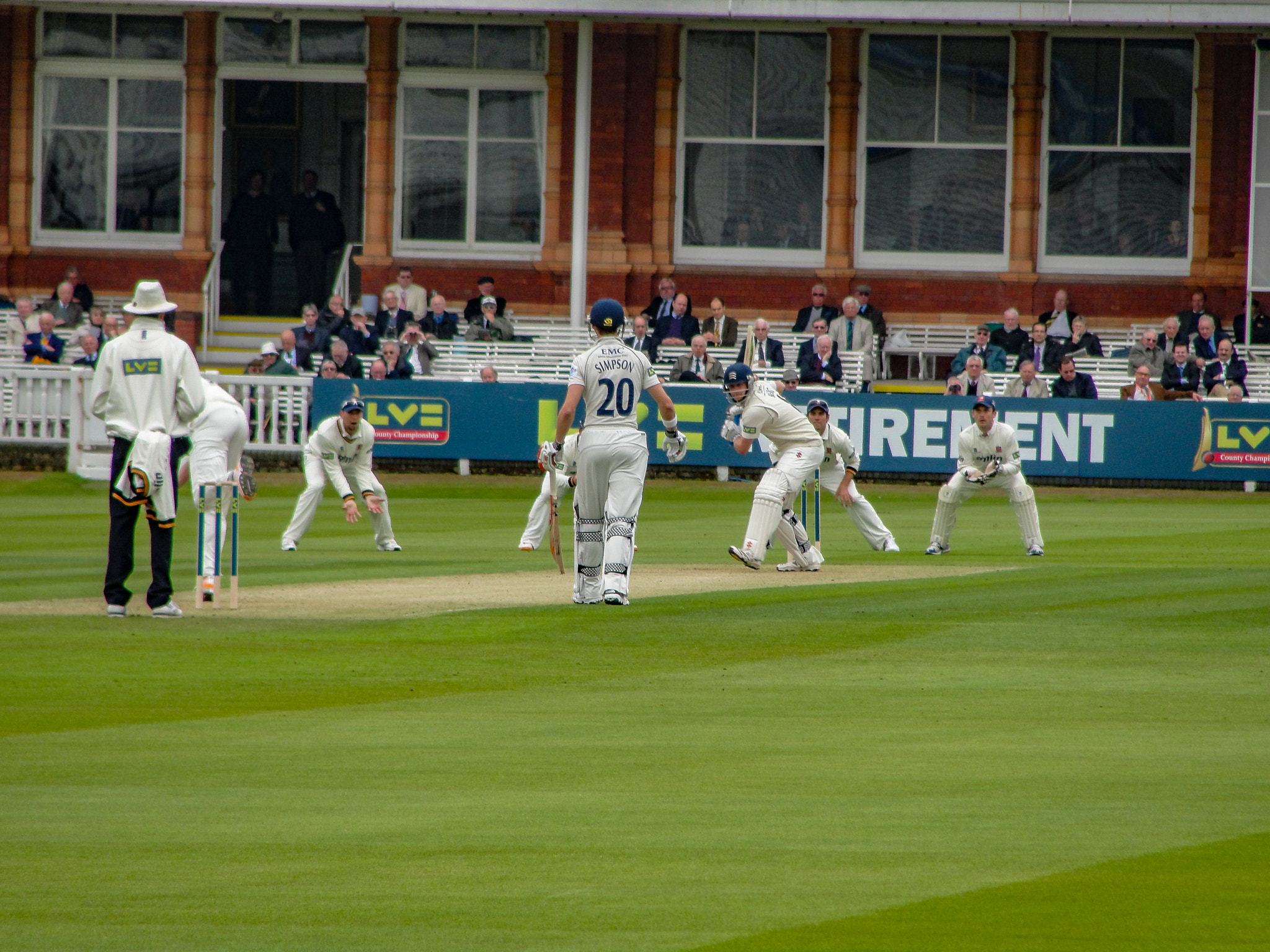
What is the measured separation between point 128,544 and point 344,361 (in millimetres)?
15331

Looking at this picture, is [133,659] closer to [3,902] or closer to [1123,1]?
[3,902]

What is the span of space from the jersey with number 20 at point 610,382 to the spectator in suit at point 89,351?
54.6ft

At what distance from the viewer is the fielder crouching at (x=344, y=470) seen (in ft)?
59.6

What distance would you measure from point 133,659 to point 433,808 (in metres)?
4.12

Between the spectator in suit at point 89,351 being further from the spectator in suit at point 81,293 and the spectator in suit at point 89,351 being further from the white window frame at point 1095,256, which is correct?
the white window frame at point 1095,256

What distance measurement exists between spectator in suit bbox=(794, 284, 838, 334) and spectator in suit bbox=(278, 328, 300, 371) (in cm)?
792

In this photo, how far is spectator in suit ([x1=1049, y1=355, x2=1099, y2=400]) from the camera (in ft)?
84.1

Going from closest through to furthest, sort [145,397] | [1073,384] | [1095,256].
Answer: [145,397] → [1073,384] → [1095,256]

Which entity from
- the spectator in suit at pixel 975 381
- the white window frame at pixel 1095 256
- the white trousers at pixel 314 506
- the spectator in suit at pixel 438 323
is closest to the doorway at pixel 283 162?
the spectator in suit at pixel 438 323

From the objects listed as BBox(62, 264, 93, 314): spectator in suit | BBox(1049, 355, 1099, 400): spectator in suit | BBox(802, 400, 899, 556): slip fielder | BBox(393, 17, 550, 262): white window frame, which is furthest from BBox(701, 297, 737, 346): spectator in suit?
BBox(802, 400, 899, 556): slip fielder

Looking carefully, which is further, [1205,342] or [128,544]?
[1205,342]

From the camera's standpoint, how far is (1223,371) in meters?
26.3

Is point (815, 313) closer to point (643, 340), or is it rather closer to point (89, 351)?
point (643, 340)

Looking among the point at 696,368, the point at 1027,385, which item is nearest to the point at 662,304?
the point at 696,368
